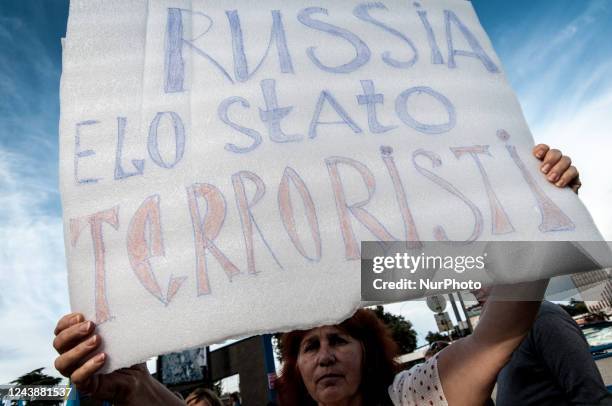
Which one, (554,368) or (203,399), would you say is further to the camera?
(203,399)

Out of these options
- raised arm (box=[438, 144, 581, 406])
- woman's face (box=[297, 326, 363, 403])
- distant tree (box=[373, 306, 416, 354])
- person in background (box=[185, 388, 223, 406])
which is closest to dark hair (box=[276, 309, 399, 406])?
woman's face (box=[297, 326, 363, 403])

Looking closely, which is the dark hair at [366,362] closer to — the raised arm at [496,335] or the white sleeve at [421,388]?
the white sleeve at [421,388]

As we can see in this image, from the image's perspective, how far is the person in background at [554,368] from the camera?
1707 millimetres

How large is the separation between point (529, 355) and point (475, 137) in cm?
137

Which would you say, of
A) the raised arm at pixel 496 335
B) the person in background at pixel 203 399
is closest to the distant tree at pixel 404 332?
the person in background at pixel 203 399

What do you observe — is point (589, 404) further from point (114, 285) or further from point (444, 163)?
point (114, 285)

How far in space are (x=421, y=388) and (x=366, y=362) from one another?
398mm

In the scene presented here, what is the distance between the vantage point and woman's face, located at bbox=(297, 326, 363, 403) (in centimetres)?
159

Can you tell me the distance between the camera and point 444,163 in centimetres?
108

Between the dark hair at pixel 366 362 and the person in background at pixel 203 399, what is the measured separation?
2053 mm

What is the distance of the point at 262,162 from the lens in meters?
1.05

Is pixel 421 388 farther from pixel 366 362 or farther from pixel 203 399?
pixel 203 399

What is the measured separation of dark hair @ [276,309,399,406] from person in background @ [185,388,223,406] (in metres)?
2.05

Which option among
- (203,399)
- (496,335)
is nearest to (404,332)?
(203,399)
